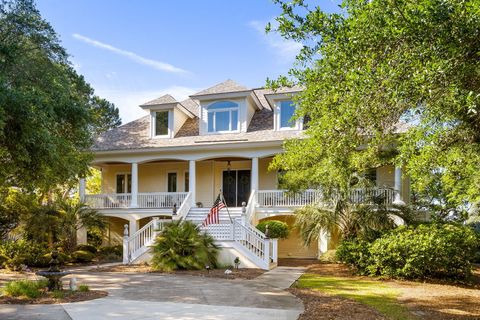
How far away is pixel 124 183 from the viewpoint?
79.6ft

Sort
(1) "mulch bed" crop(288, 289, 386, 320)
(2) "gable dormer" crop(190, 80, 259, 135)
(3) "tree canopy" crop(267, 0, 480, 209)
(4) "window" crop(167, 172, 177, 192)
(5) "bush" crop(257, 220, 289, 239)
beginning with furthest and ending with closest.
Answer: (4) "window" crop(167, 172, 177, 192) < (2) "gable dormer" crop(190, 80, 259, 135) < (5) "bush" crop(257, 220, 289, 239) < (1) "mulch bed" crop(288, 289, 386, 320) < (3) "tree canopy" crop(267, 0, 480, 209)

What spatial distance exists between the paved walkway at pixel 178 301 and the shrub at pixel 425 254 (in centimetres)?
298

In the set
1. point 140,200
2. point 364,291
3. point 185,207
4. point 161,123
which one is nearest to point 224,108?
point 161,123

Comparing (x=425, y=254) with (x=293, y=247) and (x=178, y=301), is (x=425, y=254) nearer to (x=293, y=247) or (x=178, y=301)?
(x=178, y=301)

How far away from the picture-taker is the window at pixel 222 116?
2173 centimetres

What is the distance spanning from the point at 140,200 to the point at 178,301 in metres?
13.1

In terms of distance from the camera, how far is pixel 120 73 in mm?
18422

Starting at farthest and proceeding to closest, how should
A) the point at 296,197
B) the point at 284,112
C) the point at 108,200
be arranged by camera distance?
the point at 108,200 < the point at 284,112 < the point at 296,197

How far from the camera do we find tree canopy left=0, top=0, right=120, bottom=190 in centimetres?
979

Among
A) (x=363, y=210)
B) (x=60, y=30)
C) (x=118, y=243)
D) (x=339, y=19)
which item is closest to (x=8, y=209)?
(x=118, y=243)

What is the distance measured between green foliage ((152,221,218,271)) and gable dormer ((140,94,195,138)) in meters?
7.93

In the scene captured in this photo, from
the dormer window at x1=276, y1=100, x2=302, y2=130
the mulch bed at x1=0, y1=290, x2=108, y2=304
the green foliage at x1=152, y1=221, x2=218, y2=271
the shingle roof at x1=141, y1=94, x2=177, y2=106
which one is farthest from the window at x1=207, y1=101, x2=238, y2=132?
the mulch bed at x1=0, y1=290, x2=108, y2=304

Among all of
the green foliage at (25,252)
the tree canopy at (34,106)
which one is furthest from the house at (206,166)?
the tree canopy at (34,106)

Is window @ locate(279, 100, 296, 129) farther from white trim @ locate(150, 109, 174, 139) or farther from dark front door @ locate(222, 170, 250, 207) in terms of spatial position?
white trim @ locate(150, 109, 174, 139)
